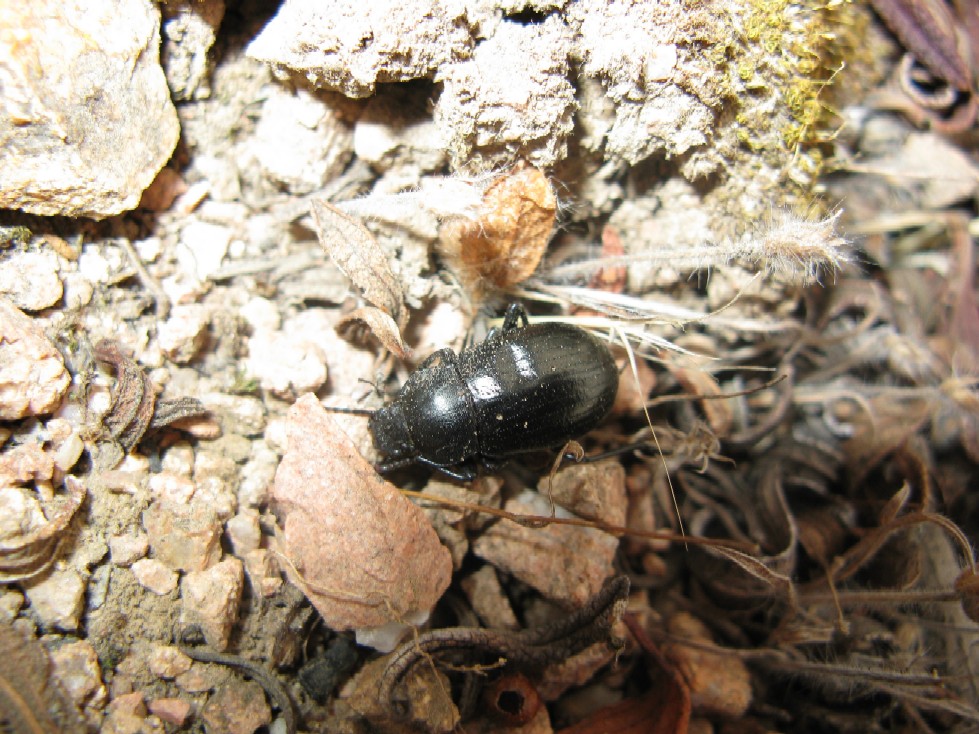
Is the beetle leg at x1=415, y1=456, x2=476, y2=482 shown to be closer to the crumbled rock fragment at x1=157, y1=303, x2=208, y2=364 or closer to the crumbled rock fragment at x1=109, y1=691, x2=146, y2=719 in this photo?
the crumbled rock fragment at x1=157, y1=303, x2=208, y2=364

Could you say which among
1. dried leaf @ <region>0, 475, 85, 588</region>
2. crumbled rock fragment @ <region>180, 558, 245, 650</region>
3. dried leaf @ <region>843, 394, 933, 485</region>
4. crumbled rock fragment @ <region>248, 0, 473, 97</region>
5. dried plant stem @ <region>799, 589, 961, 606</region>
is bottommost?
dried leaf @ <region>843, 394, 933, 485</region>

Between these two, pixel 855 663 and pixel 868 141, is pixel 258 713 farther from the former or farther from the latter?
pixel 868 141

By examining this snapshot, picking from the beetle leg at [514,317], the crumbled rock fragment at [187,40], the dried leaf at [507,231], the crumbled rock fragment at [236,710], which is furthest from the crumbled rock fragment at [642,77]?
the crumbled rock fragment at [236,710]

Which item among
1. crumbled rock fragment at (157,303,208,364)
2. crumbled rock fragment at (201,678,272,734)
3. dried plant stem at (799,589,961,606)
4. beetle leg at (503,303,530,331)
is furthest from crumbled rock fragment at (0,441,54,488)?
dried plant stem at (799,589,961,606)

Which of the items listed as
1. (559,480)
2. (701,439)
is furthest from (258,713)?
(701,439)

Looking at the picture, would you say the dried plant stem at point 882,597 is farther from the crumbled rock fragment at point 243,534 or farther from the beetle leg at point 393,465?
the crumbled rock fragment at point 243,534

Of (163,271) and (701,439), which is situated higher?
(163,271)

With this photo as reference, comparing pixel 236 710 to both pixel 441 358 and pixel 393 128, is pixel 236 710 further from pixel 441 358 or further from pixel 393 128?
pixel 393 128
